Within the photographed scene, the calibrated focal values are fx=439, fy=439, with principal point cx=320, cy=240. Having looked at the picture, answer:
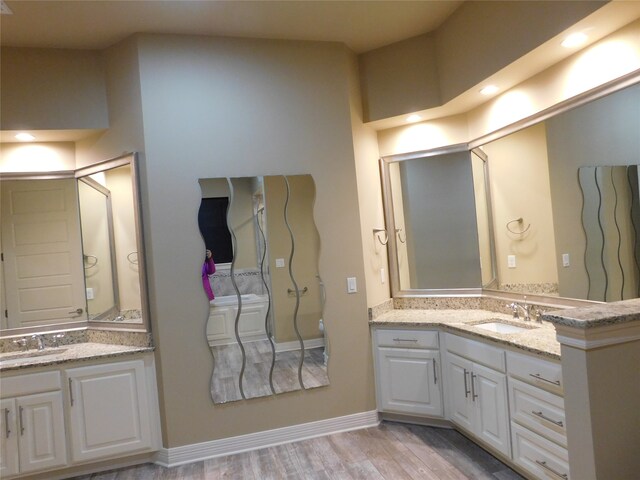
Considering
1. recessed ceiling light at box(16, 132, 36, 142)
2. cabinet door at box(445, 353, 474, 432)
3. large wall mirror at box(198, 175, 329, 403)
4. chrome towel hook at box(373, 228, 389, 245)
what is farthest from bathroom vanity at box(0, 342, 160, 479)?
cabinet door at box(445, 353, 474, 432)

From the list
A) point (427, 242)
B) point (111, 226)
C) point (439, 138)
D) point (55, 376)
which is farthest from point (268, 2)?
point (55, 376)

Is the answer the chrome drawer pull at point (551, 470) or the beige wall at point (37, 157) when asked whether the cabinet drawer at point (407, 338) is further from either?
the beige wall at point (37, 157)

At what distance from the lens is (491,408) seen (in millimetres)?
2594

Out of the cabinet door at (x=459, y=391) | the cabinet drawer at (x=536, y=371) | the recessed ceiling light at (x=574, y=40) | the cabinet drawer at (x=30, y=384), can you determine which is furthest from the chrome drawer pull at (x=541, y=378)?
the cabinet drawer at (x=30, y=384)

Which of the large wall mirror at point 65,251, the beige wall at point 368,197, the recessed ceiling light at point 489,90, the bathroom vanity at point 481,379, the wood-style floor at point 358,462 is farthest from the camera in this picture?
the beige wall at point 368,197

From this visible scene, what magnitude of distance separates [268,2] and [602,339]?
2.48 meters

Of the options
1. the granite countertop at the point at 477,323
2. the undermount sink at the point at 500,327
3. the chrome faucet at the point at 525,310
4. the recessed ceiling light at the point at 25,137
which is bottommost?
Answer: the undermount sink at the point at 500,327

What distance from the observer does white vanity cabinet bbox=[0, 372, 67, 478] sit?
2.69m

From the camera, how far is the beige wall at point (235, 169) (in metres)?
2.89

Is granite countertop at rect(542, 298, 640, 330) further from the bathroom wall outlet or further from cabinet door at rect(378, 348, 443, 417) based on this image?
the bathroom wall outlet

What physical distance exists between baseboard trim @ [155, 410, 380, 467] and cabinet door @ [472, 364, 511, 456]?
2.75 ft

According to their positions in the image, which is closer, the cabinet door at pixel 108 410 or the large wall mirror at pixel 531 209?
the large wall mirror at pixel 531 209

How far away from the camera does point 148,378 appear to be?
291 centimetres

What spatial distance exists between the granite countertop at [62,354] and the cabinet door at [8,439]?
0.23 m
